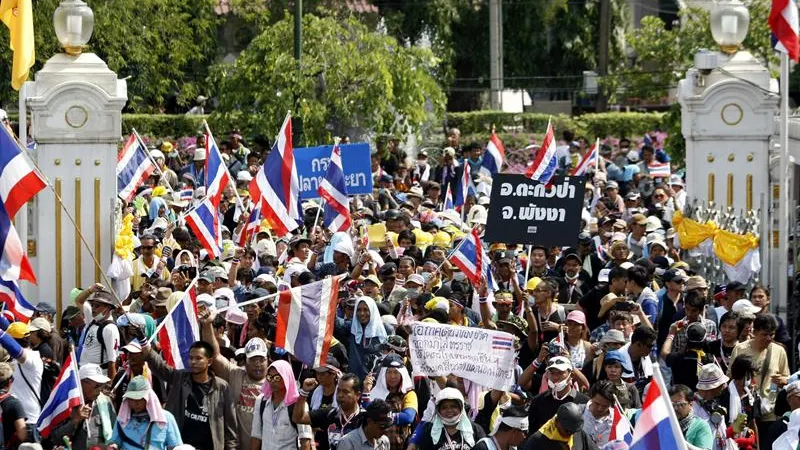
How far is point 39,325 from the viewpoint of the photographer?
1602cm

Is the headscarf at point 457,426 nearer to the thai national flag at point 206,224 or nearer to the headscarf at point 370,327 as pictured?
the headscarf at point 370,327

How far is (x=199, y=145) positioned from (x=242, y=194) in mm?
6775

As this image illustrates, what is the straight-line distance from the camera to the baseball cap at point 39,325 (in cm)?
1596

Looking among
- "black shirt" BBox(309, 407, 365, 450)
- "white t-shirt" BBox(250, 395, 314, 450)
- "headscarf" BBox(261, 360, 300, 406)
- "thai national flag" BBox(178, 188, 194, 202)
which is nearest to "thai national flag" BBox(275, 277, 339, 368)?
"black shirt" BBox(309, 407, 365, 450)

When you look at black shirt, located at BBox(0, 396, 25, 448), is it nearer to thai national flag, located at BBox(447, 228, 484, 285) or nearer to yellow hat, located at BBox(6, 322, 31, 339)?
yellow hat, located at BBox(6, 322, 31, 339)

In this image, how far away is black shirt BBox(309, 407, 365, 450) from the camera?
14023 millimetres

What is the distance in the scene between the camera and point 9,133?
16.5 m

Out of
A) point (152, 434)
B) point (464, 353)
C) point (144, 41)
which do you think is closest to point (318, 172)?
point (464, 353)

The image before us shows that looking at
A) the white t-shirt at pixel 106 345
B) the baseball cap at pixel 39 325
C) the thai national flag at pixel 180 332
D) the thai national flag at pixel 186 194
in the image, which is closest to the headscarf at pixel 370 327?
the thai national flag at pixel 180 332

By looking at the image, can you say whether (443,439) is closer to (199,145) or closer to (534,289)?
(534,289)

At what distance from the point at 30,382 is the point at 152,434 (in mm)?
1985

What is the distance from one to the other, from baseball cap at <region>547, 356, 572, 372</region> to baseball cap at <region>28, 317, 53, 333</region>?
4.19 meters

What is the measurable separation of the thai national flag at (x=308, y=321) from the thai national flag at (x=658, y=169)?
14.0m

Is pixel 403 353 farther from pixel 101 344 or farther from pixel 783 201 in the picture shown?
pixel 783 201
